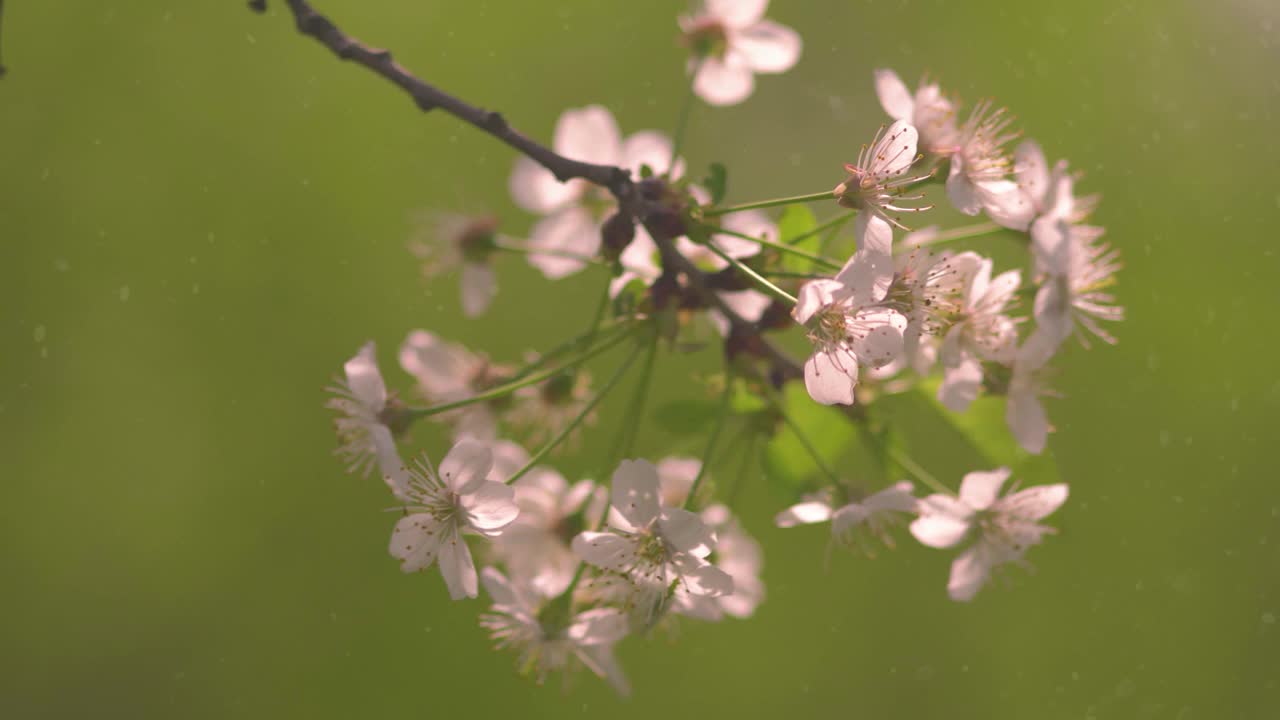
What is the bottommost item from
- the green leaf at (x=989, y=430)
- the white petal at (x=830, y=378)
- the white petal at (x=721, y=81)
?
the green leaf at (x=989, y=430)

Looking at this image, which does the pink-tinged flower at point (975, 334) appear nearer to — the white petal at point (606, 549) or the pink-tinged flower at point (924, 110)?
the pink-tinged flower at point (924, 110)

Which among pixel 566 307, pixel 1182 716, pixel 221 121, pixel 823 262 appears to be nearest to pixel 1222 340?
pixel 1182 716

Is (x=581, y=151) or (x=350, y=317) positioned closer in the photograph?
(x=581, y=151)

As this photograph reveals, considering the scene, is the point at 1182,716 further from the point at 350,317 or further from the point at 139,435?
the point at 139,435

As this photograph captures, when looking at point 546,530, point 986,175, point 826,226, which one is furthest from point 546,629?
point 986,175

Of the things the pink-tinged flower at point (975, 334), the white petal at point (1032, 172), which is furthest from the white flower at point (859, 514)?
the white petal at point (1032, 172)

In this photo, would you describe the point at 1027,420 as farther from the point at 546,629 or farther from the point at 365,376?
the point at 365,376
